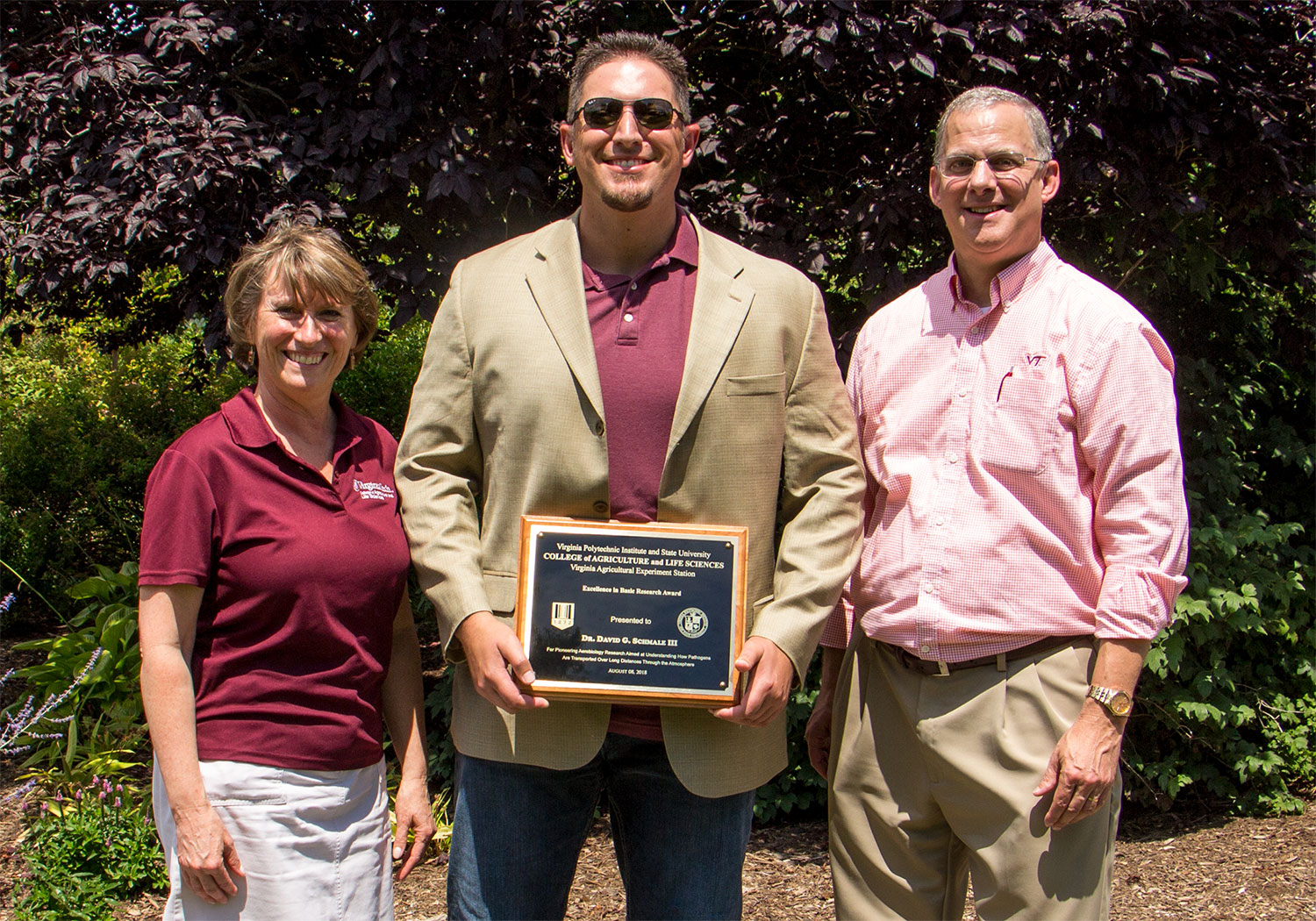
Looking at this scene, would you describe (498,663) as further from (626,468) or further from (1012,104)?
(1012,104)

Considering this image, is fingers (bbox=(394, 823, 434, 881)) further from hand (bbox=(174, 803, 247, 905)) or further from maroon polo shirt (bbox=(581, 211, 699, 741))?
maroon polo shirt (bbox=(581, 211, 699, 741))

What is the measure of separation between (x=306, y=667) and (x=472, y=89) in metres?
2.99

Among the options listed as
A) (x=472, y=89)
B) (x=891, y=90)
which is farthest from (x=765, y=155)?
(x=472, y=89)

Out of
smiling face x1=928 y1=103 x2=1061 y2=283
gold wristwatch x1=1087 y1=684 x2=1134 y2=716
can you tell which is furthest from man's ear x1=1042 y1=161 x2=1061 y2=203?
gold wristwatch x1=1087 y1=684 x2=1134 y2=716

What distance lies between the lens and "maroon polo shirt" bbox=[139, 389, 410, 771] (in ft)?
7.79

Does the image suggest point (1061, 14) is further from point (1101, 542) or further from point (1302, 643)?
point (1302, 643)

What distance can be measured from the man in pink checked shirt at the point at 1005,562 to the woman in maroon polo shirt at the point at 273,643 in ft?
3.78

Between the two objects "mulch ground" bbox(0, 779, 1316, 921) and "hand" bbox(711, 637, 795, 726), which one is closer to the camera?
"hand" bbox(711, 637, 795, 726)

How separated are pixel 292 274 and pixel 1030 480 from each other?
1.74 metres

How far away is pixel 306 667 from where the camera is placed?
245 centimetres

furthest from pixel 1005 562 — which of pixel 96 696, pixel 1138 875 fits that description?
pixel 96 696

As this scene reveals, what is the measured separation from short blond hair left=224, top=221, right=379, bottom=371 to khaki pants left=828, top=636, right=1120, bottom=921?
60.1 inches

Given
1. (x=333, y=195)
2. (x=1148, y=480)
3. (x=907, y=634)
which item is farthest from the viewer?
(x=333, y=195)

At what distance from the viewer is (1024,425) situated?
8.16ft
